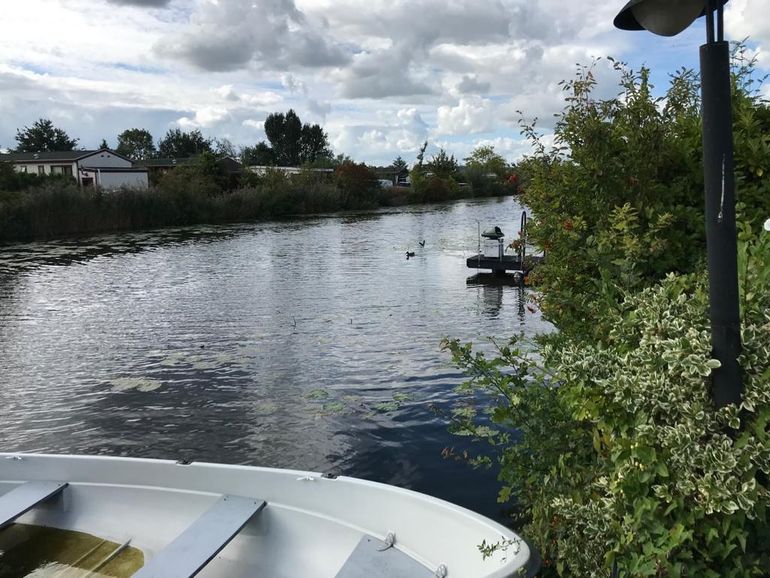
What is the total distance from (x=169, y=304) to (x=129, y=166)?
6332 centimetres

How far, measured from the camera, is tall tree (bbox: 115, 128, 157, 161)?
342 ft

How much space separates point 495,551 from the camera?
314cm

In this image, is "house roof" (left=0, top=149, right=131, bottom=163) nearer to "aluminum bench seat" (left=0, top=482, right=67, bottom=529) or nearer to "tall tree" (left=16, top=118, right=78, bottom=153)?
"tall tree" (left=16, top=118, right=78, bottom=153)

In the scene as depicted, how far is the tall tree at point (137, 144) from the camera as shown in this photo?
104375 millimetres

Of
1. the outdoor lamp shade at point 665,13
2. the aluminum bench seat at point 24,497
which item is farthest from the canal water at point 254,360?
the outdoor lamp shade at point 665,13

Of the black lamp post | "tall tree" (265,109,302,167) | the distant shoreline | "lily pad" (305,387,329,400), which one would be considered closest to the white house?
the distant shoreline

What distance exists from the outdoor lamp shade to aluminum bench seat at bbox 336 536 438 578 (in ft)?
8.81

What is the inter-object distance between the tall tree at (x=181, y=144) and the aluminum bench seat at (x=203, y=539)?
99271 mm

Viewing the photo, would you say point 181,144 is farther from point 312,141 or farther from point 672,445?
point 672,445

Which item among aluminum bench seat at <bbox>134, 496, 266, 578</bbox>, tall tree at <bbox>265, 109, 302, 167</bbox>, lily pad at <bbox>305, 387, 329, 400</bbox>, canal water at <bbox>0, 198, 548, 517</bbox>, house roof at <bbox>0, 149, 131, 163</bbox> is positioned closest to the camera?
aluminum bench seat at <bbox>134, 496, 266, 578</bbox>

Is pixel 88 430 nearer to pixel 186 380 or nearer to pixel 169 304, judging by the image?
pixel 186 380

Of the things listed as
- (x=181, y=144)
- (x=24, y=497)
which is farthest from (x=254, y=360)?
(x=181, y=144)

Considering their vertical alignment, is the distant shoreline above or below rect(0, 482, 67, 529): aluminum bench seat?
above

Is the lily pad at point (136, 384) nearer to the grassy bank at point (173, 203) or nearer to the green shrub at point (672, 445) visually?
the green shrub at point (672, 445)
